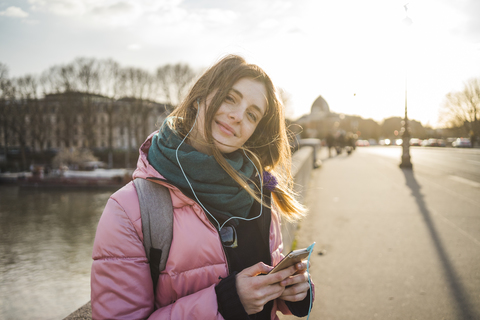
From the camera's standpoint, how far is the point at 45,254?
1795 cm

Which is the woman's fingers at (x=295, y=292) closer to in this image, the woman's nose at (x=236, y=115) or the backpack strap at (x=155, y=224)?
the backpack strap at (x=155, y=224)

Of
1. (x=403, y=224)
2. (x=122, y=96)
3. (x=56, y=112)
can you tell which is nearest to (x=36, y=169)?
(x=56, y=112)

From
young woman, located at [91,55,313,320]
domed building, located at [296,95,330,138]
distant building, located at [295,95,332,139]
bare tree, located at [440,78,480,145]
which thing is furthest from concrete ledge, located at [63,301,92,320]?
domed building, located at [296,95,330,138]

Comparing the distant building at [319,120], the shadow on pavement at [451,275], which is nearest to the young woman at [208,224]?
the shadow on pavement at [451,275]

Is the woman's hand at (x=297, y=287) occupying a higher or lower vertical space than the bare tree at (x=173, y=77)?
lower

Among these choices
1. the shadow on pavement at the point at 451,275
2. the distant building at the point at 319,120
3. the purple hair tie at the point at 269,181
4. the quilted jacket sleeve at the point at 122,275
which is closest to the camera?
the quilted jacket sleeve at the point at 122,275

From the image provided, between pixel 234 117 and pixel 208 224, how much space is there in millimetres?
534

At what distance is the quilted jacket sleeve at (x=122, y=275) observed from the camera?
1.31m

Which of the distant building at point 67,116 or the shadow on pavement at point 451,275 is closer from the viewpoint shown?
the shadow on pavement at point 451,275

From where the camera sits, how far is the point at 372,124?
91.1 metres

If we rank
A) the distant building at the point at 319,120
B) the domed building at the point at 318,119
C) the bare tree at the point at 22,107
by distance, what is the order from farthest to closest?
the domed building at the point at 318,119, the distant building at the point at 319,120, the bare tree at the point at 22,107

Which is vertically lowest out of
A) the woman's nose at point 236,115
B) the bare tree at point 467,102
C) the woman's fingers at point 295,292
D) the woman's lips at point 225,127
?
the woman's fingers at point 295,292

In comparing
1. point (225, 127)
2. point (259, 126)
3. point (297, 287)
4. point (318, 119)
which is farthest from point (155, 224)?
point (318, 119)

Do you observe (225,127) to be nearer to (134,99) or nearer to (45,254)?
(45,254)
